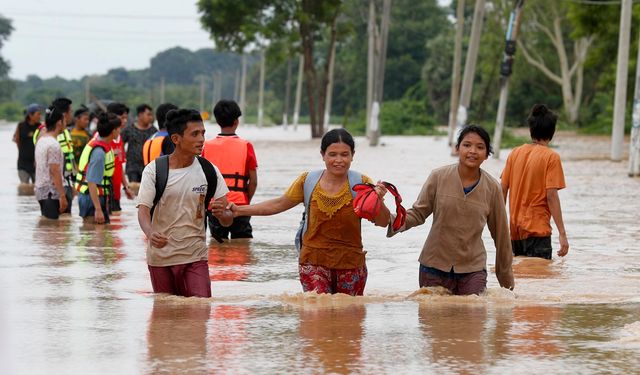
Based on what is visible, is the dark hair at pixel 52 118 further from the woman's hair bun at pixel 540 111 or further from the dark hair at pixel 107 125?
the woman's hair bun at pixel 540 111

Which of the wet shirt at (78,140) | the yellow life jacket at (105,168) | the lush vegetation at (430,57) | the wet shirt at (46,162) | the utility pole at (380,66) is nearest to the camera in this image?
the yellow life jacket at (105,168)

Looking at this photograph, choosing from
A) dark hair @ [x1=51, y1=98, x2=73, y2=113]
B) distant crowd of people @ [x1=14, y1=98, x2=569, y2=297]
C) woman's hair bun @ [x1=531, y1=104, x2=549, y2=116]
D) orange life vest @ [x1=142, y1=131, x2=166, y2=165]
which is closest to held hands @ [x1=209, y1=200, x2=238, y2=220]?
distant crowd of people @ [x1=14, y1=98, x2=569, y2=297]

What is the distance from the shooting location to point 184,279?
28.5 ft

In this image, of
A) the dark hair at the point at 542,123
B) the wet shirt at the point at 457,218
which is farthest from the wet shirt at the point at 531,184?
the wet shirt at the point at 457,218

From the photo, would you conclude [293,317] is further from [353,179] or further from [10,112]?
[10,112]

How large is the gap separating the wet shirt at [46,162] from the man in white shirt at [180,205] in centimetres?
704

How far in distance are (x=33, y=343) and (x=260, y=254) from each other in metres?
5.70

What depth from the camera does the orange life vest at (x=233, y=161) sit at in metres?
12.6

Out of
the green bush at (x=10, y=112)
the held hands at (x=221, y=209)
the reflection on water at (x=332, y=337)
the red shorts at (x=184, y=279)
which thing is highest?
the held hands at (x=221, y=209)

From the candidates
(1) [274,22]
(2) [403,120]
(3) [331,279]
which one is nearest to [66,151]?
(3) [331,279]

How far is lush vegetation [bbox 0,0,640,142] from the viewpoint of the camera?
5534cm

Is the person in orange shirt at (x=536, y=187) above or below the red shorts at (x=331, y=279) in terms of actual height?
above

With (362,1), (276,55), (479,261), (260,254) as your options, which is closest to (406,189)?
(260,254)

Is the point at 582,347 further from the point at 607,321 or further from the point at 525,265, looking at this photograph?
the point at 525,265
